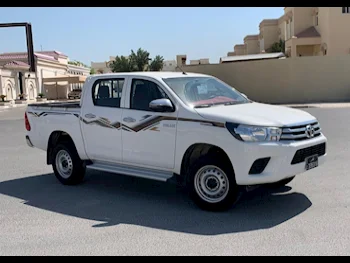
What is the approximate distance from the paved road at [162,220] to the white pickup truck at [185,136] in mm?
420

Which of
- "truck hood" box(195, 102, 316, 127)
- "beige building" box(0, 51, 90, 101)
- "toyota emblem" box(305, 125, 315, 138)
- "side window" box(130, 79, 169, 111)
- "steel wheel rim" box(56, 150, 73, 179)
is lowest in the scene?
"steel wheel rim" box(56, 150, 73, 179)

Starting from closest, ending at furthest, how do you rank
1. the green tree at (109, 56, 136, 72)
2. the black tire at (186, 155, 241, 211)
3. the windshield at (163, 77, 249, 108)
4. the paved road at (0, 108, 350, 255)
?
the paved road at (0, 108, 350, 255), the black tire at (186, 155, 241, 211), the windshield at (163, 77, 249, 108), the green tree at (109, 56, 136, 72)

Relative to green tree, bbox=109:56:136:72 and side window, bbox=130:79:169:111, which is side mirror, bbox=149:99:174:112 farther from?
green tree, bbox=109:56:136:72

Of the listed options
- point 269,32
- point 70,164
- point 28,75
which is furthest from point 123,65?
point 70,164

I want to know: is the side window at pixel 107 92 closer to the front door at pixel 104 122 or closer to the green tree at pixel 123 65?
the front door at pixel 104 122

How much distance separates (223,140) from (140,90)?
184cm

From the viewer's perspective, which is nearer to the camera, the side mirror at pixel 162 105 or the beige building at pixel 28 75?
the side mirror at pixel 162 105

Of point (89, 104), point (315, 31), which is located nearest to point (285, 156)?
point (89, 104)

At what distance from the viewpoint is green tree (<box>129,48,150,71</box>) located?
→ 58463mm

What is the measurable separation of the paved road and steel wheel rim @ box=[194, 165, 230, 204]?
0.79 ft

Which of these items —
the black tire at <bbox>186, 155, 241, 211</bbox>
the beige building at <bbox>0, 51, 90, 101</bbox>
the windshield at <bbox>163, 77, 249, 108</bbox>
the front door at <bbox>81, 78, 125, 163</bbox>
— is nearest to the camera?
the black tire at <bbox>186, 155, 241, 211</bbox>

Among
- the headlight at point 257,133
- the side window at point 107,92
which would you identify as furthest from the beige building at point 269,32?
the headlight at point 257,133

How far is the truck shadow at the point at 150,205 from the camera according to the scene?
4.94 meters

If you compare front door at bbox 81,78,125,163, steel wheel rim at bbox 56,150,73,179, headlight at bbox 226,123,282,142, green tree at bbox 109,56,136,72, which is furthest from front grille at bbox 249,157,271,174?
green tree at bbox 109,56,136,72
